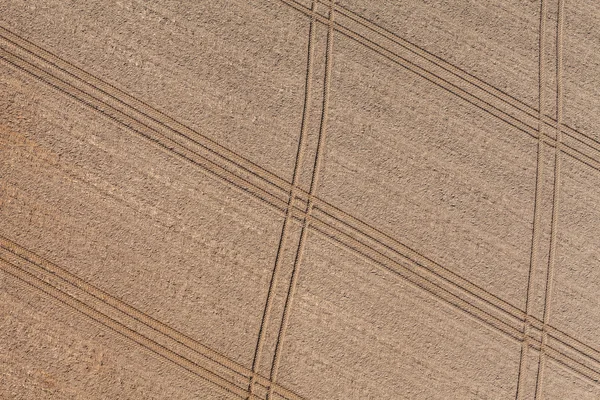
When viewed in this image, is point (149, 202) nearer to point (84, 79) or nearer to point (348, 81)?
point (84, 79)

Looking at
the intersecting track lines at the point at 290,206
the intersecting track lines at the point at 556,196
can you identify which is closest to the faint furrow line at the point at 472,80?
the intersecting track lines at the point at 556,196

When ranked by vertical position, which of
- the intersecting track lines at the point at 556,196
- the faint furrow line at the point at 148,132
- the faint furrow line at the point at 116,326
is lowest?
the faint furrow line at the point at 116,326

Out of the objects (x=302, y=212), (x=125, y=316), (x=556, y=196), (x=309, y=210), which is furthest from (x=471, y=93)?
(x=125, y=316)

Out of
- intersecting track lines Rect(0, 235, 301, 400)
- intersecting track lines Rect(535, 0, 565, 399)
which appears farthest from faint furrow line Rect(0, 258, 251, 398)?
intersecting track lines Rect(535, 0, 565, 399)

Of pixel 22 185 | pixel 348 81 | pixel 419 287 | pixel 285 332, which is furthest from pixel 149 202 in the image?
pixel 419 287

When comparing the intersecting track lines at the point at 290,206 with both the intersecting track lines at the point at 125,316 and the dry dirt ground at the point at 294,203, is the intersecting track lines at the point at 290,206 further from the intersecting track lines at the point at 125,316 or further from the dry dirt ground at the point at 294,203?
the intersecting track lines at the point at 125,316

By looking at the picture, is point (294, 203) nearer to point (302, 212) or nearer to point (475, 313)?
point (302, 212)

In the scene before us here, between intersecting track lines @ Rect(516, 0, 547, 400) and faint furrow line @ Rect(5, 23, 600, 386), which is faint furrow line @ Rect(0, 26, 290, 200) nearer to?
faint furrow line @ Rect(5, 23, 600, 386)
